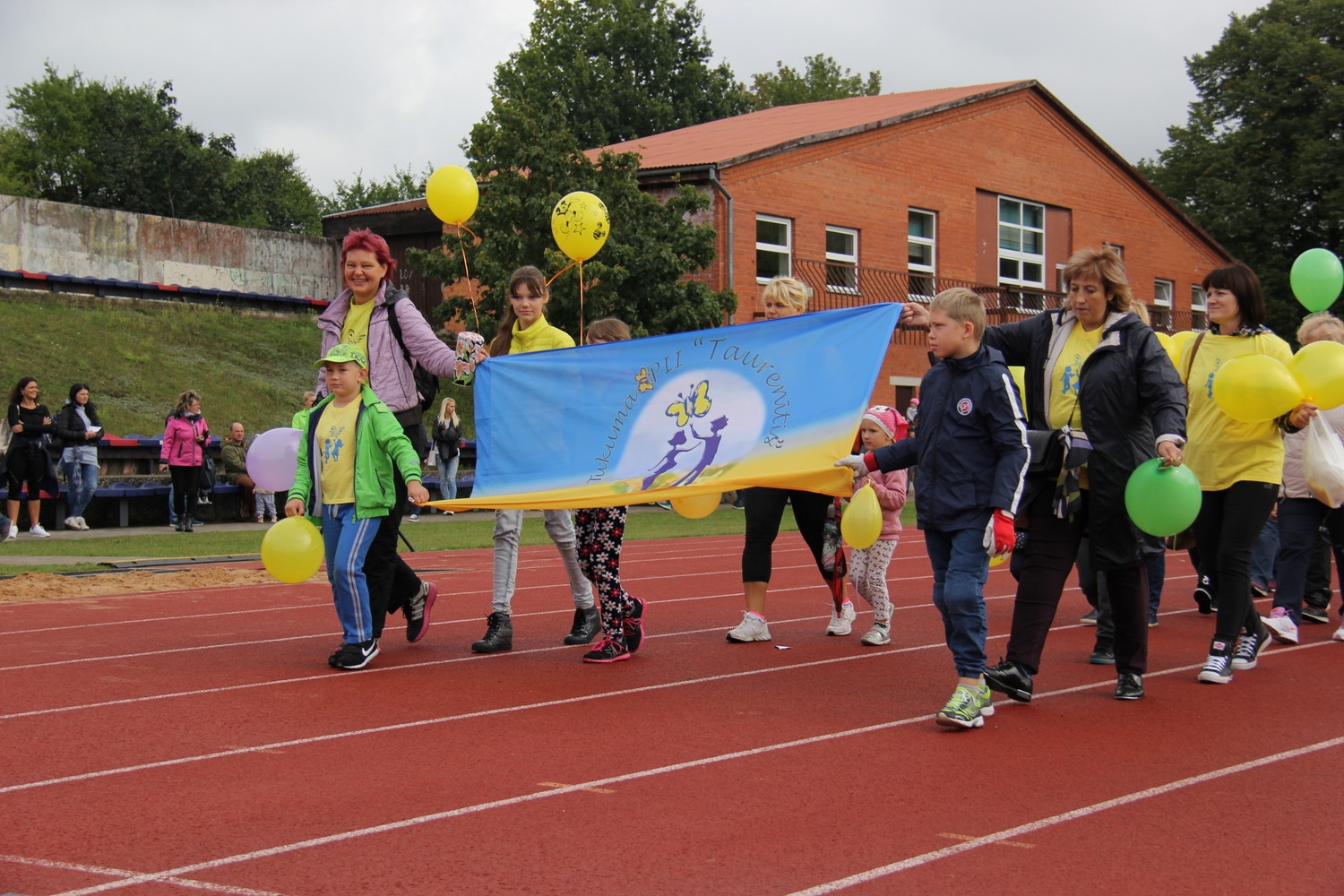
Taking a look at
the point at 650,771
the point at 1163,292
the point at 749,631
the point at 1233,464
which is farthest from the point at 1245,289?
the point at 1163,292

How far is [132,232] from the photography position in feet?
108

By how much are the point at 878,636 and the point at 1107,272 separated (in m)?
2.94

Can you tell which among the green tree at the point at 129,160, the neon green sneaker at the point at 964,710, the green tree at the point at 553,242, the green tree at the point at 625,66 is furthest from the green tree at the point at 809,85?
the neon green sneaker at the point at 964,710

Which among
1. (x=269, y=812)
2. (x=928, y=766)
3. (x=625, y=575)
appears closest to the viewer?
(x=269, y=812)

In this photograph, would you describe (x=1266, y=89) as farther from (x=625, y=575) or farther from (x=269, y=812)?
(x=269, y=812)

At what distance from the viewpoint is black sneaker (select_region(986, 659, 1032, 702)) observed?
21.8 ft

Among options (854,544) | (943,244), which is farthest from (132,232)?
(854,544)

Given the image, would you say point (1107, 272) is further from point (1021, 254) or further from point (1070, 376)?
point (1021, 254)

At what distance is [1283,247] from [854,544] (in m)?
47.2

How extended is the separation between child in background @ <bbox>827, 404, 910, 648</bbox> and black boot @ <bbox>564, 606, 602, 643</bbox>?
1.60m

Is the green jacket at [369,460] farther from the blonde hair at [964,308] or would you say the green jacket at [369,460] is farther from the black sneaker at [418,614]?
the blonde hair at [964,308]

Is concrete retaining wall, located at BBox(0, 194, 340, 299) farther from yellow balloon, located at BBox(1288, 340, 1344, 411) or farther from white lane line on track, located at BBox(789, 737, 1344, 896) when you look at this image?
white lane line on track, located at BBox(789, 737, 1344, 896)

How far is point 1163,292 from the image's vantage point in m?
42.8

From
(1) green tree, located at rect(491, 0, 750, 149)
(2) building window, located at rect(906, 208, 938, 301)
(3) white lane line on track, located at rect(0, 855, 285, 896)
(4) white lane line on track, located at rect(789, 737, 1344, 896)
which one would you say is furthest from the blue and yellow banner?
(1) green tree, located at rect(491, 0, 750, 149)
